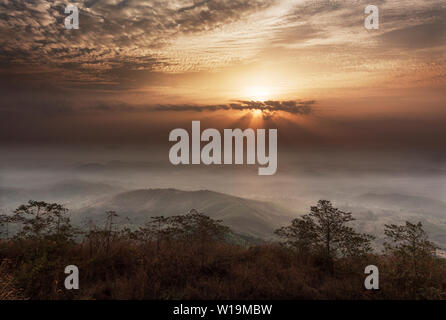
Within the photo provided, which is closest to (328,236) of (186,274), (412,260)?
(412,260)

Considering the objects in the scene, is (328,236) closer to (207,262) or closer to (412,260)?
(412,260)

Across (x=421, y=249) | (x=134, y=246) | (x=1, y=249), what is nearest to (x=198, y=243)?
(x=134, y=246)

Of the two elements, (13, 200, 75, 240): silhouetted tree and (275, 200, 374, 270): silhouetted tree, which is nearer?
(275, 200, 374, 270): silhouetted tree

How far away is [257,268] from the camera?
7.12 meters

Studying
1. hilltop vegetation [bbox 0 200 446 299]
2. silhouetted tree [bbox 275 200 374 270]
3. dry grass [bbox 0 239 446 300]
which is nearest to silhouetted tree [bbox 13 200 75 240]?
hilltop vegetation [bbox 0 200 446 299]

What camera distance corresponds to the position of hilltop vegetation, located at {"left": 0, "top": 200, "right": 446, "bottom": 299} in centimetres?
595

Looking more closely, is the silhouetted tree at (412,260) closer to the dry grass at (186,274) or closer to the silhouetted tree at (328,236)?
the dry grass at (186,274)

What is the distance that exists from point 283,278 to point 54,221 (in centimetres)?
807

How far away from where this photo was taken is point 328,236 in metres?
8.20

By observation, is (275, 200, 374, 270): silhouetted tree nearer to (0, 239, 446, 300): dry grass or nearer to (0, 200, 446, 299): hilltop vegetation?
(0, 200, 446, 299): hilltop vegetation

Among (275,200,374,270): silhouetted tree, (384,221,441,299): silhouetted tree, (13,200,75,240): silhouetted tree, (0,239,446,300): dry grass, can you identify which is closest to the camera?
(0,239,446,300): dry grass

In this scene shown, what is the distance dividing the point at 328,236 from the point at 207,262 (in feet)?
14.2

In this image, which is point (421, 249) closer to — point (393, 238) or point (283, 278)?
point (393, 238)

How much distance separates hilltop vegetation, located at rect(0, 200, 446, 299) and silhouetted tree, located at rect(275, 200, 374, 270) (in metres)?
0.03
